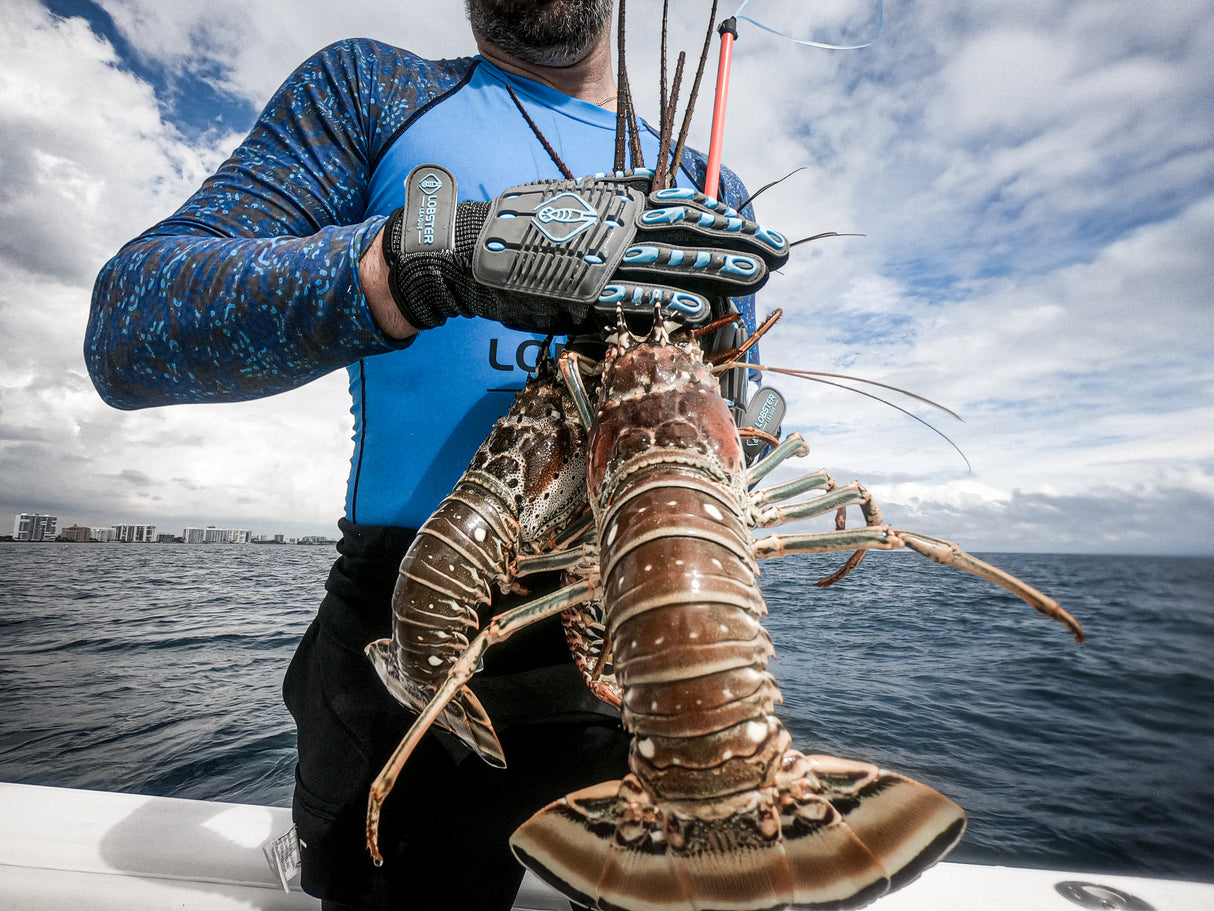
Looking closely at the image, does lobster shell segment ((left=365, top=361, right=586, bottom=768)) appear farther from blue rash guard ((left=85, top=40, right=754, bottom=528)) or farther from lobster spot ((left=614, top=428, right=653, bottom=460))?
lobster spot ((left=614, top=428, right=653, bottom=460))

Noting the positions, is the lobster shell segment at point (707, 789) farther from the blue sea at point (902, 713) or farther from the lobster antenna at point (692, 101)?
the blue sea at point (902, 713)

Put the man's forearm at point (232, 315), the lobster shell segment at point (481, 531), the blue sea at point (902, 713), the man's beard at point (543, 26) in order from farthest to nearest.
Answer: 1. the blue sea at point (902, 713)
2. the man's beard at point (543, 26)
3. the lobster shell segment at point (481, 531)
4. the man's forearm at point (232, 315)

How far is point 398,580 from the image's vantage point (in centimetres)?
207

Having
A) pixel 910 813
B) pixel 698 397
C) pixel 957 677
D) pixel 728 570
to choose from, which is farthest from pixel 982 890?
pixel 957 677

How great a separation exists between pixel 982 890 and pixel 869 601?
86.1 ft

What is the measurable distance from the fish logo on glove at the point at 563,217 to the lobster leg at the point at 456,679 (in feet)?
3.50

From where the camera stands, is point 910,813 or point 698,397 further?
point 698,397

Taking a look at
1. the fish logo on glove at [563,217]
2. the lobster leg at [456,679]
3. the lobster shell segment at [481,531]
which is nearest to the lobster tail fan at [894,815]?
the lobster leg at [456,679]

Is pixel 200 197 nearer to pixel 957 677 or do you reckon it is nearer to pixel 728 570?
pixel 728 570

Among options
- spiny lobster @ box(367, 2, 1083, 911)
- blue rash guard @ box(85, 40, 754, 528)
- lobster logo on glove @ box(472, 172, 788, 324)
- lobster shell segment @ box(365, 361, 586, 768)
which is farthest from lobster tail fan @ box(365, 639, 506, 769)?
lobster logo on glove @ box(472, 172, 788, 324)

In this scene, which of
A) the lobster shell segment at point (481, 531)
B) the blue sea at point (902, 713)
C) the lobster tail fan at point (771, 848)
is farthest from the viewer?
the blue sea at point (902, 713)

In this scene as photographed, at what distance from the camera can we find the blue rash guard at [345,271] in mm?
1767

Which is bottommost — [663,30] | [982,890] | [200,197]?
[982,890]

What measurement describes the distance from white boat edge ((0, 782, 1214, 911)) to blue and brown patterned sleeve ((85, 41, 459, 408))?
8.19 feet
